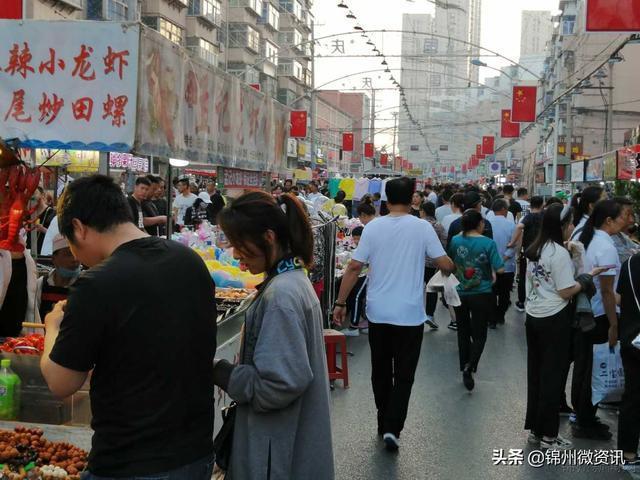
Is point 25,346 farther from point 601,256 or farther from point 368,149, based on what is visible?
point 368,149

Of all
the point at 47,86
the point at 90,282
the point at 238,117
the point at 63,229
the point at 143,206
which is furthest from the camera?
the point at 143,206

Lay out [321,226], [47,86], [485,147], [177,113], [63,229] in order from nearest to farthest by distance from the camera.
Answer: [63,229] < [47,86] < [177,113] < [321,226] < [485,147]

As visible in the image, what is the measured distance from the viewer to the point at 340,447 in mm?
6648

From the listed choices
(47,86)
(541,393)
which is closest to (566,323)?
(541,393)

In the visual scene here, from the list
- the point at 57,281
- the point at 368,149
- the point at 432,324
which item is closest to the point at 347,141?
the point at 368,149

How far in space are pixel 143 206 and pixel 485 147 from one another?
157 ft

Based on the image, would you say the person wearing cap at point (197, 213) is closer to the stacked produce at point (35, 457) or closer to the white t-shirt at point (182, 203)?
the white t-shirt at point (182, 203)

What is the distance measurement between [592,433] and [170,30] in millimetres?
39459

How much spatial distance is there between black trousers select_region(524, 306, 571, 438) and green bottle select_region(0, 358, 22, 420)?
13.2 feet

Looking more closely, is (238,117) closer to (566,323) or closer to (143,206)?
(566,323)

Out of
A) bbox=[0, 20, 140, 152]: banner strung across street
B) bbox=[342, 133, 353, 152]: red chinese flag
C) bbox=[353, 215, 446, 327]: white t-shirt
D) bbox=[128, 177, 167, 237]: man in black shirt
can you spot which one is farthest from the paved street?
bbox=[342, 133, 353, 152]: red chinese flag

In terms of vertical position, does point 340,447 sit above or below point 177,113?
below

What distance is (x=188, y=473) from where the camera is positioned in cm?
284

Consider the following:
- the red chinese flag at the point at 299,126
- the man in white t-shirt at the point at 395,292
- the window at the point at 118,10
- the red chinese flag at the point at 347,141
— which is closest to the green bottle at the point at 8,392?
the man in white t-shirt at the point at 395,292
